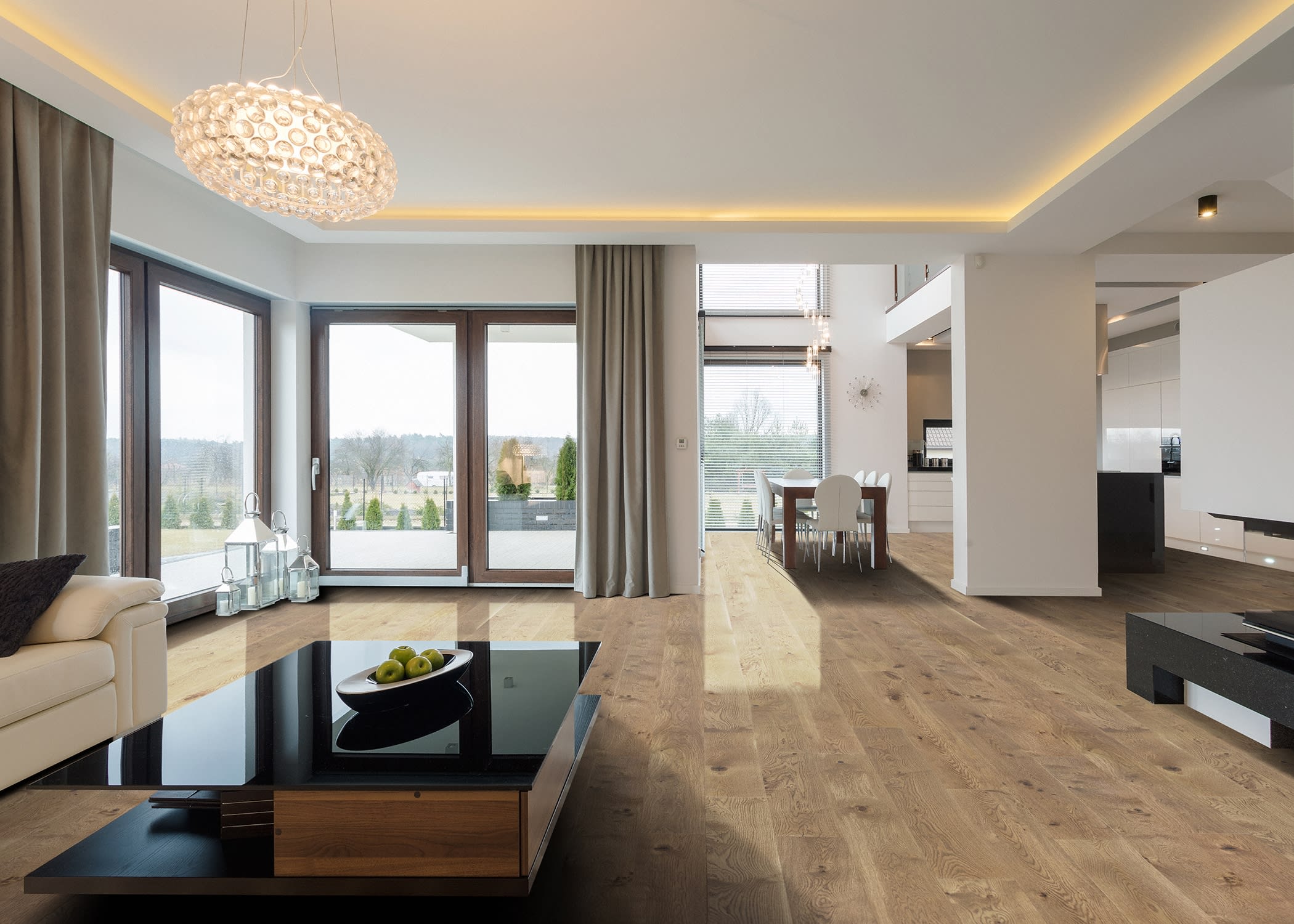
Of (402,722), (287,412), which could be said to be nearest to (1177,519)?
(402,722)

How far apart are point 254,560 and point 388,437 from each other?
1277mm

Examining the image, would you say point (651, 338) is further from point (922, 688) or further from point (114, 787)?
point (114, 787)

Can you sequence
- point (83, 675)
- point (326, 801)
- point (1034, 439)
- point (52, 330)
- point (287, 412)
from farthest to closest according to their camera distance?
point (287, 412)
point (1034, 439)
point (52, 330)
point (83, 675)
point (326, 801)

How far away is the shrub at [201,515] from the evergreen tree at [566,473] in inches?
92.0

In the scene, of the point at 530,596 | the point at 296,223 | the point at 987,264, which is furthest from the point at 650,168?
the point at 530,596

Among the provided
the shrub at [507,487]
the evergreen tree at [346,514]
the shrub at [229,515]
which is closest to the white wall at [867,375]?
the shrub at [507,487]

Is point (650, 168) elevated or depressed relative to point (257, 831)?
elevated

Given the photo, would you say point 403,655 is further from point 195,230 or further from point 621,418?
point 195,230

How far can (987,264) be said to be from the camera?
4.75m

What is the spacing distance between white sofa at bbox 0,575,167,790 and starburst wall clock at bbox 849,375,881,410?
781 centimetres

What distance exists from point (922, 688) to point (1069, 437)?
2.85 meters

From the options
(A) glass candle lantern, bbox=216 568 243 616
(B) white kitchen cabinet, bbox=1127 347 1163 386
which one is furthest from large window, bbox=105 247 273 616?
(B) white kitchen cabinet, bbox=1127 347 1163 386

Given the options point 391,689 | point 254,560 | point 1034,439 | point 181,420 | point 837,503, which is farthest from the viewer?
point 837,503

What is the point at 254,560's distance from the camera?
14.8 ft
